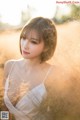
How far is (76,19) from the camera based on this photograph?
2873 millimetres

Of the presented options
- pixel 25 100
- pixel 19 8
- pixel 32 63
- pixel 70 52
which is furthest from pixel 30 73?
pixel 19 8

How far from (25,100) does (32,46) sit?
0.36 m

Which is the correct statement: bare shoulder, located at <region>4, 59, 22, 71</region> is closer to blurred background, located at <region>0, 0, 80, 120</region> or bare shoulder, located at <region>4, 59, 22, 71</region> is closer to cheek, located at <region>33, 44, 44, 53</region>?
blurred background, located at <region>0, 0, 80, 120</region>

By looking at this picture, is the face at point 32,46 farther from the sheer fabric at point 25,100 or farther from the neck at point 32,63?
the sheer fabric at point 25,100

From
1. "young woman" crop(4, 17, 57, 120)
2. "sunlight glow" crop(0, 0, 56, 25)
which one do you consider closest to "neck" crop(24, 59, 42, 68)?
"young woman" crop(4, 17, 57, 120)

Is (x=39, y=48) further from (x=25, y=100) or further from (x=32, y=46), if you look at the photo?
(x=25, y=100)

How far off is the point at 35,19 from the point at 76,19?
Result: 262 mm

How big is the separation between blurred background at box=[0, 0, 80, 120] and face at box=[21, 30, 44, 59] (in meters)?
0.07

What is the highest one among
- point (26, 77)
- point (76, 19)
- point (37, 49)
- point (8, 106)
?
point (76, 19)

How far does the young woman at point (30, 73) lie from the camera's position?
286 cm

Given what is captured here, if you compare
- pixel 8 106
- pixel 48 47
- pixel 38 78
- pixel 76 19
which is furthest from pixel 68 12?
pixel 8 106

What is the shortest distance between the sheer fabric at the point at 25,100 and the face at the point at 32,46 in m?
0.14

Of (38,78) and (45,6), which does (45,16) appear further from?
(38,78)

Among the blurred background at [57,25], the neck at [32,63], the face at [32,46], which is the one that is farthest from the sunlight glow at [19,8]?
the neck at [32,63]
